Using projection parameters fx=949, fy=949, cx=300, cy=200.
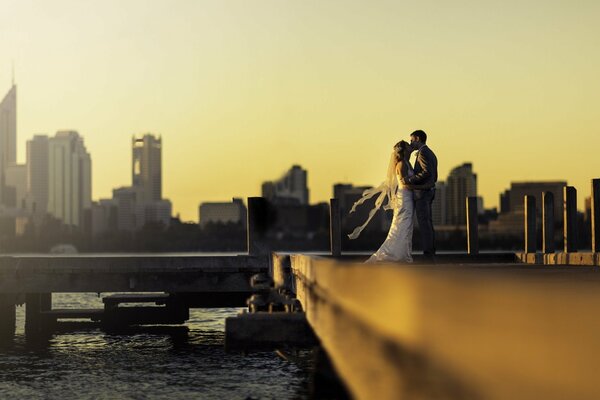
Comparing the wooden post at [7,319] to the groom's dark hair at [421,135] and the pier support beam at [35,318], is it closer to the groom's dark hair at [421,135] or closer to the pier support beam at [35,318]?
the pier support beam at [35,318]

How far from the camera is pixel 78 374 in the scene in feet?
88.5

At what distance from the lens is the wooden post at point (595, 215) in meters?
26.3

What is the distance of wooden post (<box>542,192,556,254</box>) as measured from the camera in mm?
28891

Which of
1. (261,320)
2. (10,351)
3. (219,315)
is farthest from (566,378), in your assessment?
(219,315)

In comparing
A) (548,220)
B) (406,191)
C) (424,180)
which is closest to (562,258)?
(548,220)

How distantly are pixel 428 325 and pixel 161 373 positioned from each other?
23204 mm

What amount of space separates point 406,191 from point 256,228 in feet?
35.7

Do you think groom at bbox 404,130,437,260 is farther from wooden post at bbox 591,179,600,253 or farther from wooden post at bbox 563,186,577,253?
wooden post at bbox 563,186,577,253

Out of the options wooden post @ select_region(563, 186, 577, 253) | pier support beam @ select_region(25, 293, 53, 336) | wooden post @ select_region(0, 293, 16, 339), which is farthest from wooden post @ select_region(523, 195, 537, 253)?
pier support beam @ select_region(25, 293, 53, 336)

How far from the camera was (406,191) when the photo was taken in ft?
71.5

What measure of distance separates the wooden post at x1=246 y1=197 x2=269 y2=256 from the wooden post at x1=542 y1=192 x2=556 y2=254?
8.91 meters

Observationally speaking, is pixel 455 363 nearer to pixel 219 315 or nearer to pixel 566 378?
pixel 566 378

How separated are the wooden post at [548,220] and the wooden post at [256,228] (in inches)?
351

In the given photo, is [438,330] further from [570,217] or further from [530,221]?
[530,221]
